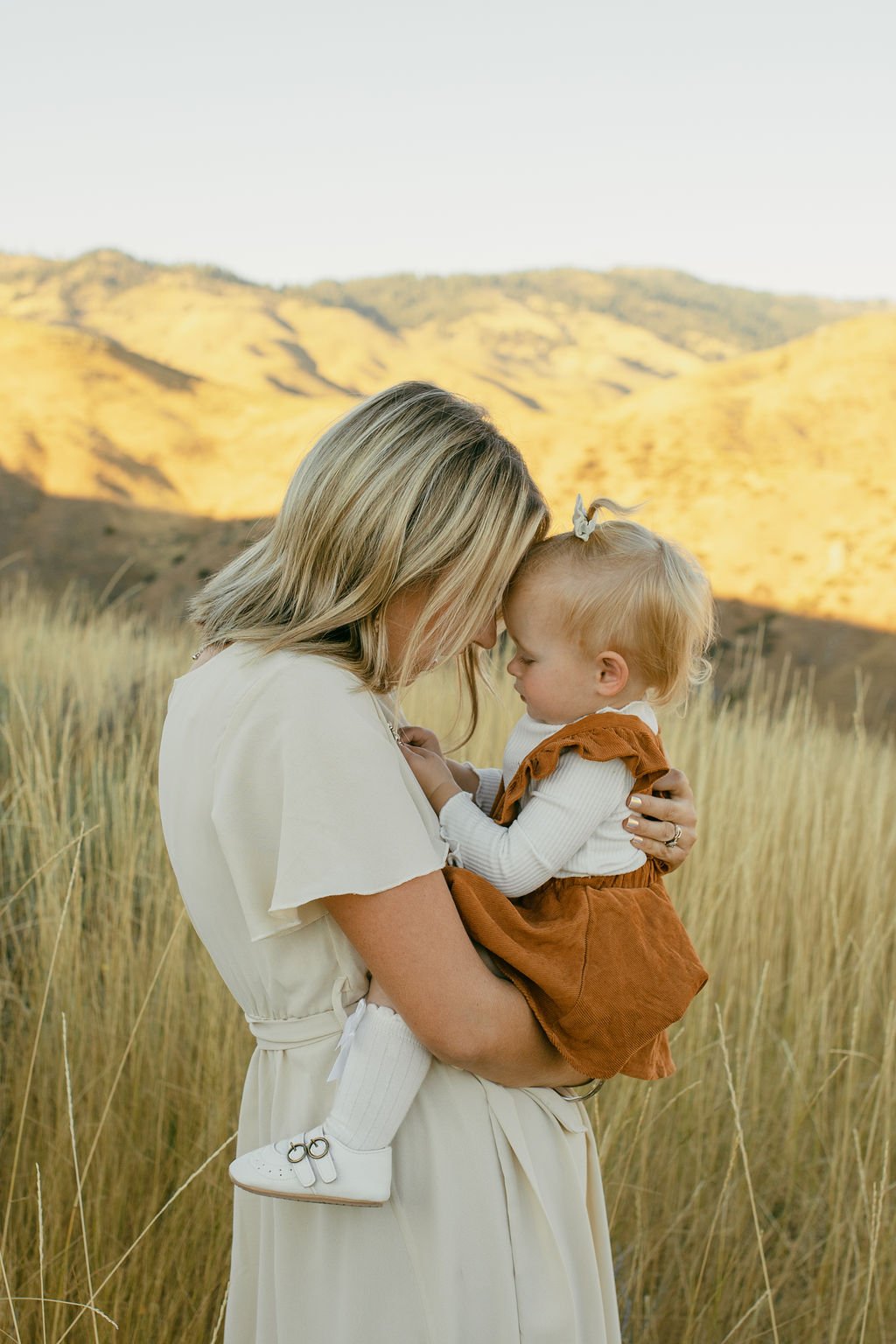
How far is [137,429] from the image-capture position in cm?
2108

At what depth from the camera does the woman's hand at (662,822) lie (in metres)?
1.61

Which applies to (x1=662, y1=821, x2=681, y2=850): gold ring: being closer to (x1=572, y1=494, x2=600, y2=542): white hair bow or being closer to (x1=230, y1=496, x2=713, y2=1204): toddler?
(x1=230, y1=496, x2=713, y2=1204): toddler

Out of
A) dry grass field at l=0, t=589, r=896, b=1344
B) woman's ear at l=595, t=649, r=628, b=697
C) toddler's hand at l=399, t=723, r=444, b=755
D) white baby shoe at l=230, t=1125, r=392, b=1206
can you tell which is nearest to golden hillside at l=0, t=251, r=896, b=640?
woman's ear at l=595, t=649, r=628, b=697

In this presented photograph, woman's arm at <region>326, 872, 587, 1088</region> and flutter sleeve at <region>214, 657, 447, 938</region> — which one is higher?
flutter sleeve at <region>214, 657, 447, 938</region>

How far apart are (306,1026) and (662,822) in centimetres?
60

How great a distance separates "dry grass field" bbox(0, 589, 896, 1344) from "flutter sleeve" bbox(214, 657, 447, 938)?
0.82 metres

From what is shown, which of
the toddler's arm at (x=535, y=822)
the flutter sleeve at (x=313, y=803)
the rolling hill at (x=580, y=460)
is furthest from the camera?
the rolling hill at (x=580, y=460)

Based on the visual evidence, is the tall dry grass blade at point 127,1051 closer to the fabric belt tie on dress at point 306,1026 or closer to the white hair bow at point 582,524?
the fabric belt tie on dress at point 306,1026

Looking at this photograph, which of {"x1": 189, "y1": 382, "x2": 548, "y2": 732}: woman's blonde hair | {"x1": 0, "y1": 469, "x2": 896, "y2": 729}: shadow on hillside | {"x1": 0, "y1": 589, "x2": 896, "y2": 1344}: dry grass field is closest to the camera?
{"x1": 189, "y1": 382, "x2": 548, "y2": 732}: woman's blonde hair

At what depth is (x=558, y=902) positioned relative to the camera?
60.9 inches

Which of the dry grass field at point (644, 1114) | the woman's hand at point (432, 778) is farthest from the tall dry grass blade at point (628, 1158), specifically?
the woman's hand at point (432, 778)

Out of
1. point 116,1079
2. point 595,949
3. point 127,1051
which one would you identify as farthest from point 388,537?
point 116,1079

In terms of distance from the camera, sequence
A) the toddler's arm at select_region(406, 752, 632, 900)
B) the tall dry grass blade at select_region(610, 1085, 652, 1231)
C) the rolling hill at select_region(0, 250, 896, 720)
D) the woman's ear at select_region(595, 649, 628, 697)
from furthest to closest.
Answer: the rolling hill at select_region(0, 250, 896, 720) → the tall dry grass blade at select_region(610, 1085, 652, 1231) → the woman's ear at select_region(595, 649, 628, 697) → the toddler's arm at select_region(406, 752, 632, 900)

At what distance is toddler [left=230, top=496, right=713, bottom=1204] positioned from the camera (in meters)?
1.32
